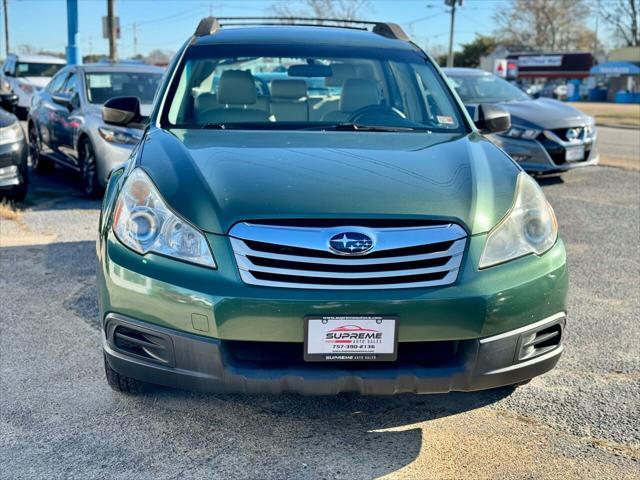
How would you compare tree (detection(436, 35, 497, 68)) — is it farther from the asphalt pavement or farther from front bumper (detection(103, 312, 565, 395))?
front bumper (detection(103, 312, 565, 395))

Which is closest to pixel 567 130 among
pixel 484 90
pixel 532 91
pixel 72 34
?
pixel 484 90

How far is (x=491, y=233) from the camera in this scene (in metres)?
2.77

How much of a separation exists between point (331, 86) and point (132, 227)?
6.68ft

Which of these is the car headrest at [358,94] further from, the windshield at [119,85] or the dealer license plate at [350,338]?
the windshield at [119,85]

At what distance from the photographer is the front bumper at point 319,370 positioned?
8.58ft

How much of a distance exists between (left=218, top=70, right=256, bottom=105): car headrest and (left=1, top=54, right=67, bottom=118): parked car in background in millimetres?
17417

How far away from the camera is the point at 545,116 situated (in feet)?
31.2

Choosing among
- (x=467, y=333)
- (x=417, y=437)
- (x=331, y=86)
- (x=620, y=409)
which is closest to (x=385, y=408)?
(x=417, y=437)

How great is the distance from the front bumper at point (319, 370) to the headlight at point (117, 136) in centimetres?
556

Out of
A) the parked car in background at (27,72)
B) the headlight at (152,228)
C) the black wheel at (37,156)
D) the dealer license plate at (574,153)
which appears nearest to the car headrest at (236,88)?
the headlight at (152,228)

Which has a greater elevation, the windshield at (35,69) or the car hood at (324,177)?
the car hood at (324,177)

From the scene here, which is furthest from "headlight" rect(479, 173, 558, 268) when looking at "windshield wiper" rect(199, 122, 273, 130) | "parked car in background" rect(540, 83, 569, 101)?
"parked car in background" rect(540, 83, 569, 101)

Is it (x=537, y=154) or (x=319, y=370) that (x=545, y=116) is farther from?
(x=319, y=370)

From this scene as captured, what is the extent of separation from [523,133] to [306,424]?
7.13 m
